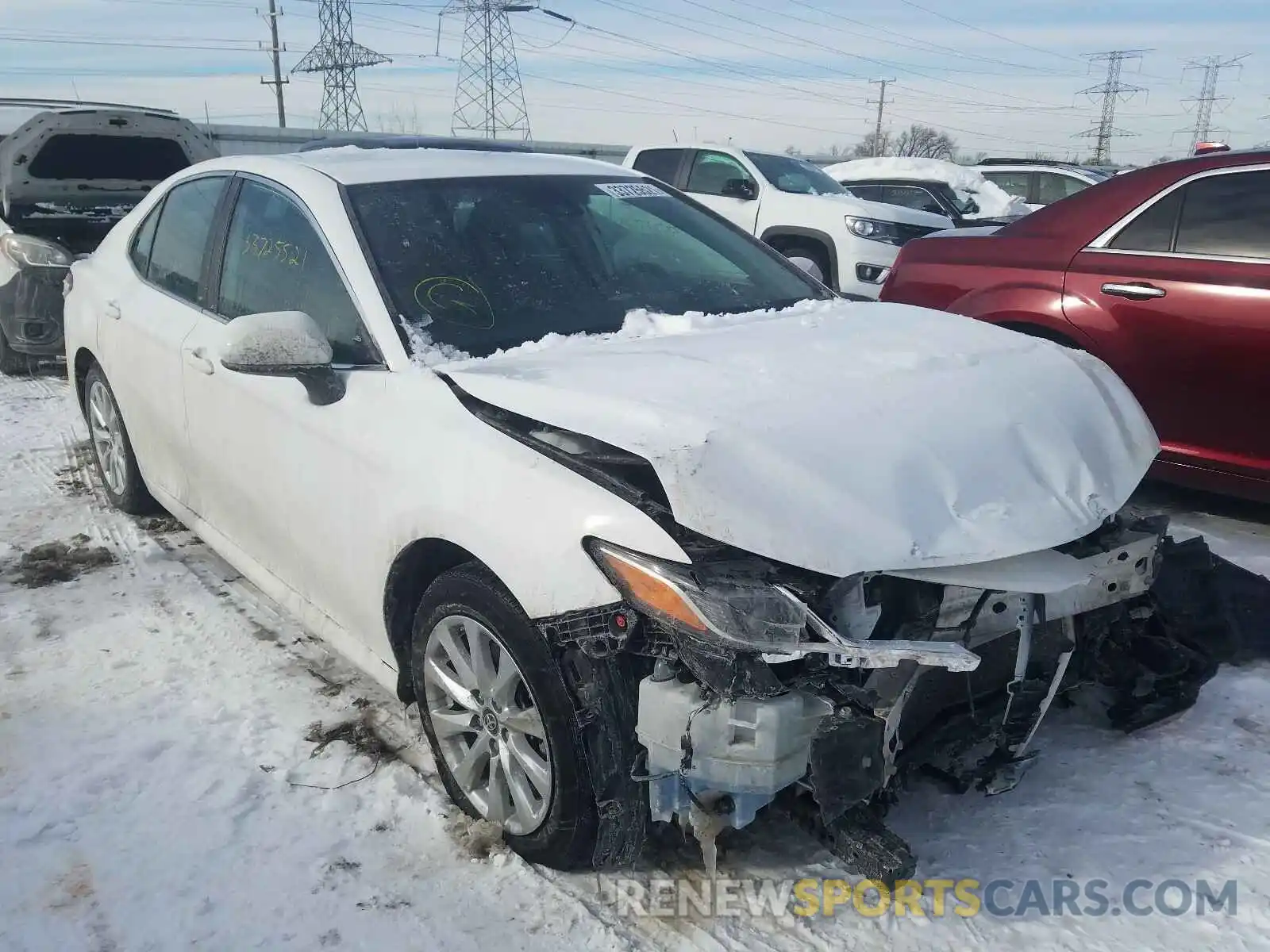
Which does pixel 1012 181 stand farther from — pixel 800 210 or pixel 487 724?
pixel 487 724

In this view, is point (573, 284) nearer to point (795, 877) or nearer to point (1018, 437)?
point (1018, 437)

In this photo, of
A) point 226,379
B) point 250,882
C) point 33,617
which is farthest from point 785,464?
point 33,617

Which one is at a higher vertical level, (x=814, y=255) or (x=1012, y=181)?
(x=1012, y=181)

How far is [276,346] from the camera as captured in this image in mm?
2668

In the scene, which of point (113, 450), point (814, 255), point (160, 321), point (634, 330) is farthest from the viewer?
point (814, 255)

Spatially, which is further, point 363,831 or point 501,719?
point 363,831

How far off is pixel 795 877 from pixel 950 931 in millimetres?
372

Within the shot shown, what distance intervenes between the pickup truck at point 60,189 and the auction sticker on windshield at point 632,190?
16.3ft

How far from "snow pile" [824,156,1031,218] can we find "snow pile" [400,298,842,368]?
979 cm

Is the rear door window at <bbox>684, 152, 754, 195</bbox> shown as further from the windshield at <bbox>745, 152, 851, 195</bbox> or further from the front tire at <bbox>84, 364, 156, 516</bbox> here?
the front tire at <bbox>84, 364, 156, 516</bbox>

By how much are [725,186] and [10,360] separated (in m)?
6.52

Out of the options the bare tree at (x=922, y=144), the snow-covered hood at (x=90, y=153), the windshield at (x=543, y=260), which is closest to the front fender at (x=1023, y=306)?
the windshield at (x=543, y=260)

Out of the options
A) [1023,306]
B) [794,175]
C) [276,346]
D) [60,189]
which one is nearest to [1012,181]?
[794,175]

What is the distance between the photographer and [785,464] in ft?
7.08
